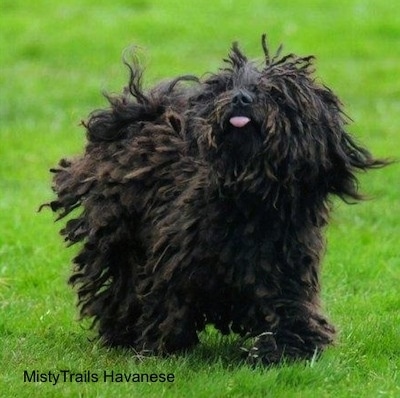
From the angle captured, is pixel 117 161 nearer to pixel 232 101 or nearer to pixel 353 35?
pixel 232 101

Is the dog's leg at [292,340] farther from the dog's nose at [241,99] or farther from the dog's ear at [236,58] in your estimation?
the dog's ear at [236,58]

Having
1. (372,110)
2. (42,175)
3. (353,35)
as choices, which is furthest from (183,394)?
(353,35)

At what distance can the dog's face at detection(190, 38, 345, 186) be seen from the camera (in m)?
7.72

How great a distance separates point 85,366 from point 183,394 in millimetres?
875

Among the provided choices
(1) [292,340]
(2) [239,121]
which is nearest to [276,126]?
(2) [239,121]

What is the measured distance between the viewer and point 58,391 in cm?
752

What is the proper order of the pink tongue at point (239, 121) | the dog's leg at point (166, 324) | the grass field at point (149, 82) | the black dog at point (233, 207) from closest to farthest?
the pink tongue at point (239, 121) < the black dog at point (233, 207) < the grass field at point (149, 82) < the dog's leg at point (166, 324)

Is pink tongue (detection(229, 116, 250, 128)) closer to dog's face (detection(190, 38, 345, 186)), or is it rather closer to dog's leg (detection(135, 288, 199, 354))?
dog's face (detection(190, 38, 345, 186))

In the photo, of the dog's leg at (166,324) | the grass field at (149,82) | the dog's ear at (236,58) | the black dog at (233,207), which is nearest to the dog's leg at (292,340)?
the black dog at (233,207)

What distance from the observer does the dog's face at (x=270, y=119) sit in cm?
772

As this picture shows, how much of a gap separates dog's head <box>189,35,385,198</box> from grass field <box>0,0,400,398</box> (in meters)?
1.08

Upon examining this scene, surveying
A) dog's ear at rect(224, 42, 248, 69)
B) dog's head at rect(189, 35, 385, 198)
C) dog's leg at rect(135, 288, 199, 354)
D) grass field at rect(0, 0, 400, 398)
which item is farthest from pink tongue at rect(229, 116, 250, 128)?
grass field at rect(0, 0, 400, 398)

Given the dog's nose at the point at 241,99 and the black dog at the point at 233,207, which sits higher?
the dog's nose at the point at 241,99

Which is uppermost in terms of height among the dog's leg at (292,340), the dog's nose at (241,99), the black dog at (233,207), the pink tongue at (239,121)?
the dog's nose at (241,99)
